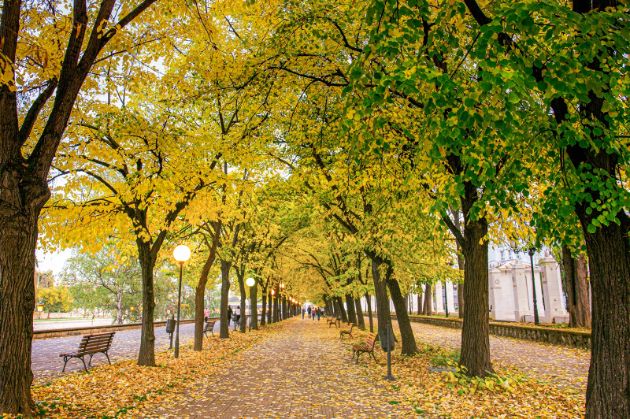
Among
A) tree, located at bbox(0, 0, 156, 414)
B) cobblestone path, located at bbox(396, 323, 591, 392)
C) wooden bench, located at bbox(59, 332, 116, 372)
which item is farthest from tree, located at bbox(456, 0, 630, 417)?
wooden bench, located at bbox(59, 332, 116, 372)

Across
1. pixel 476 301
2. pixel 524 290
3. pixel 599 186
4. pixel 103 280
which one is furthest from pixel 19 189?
pixel 103 280

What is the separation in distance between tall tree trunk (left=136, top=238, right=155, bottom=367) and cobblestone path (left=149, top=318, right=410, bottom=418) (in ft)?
7.42

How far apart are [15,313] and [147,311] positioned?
19.4ft

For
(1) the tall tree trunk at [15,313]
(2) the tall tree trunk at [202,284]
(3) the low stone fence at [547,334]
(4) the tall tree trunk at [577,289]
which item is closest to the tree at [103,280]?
(2) the tall tree trunk at [202,284]

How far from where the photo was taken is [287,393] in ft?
28.7

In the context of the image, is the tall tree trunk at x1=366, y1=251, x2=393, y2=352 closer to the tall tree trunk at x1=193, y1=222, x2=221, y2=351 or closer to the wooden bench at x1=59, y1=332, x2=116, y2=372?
the tall tree trunk at x1=193, y1=222, x2=221, y2=351

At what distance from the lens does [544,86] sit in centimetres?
422

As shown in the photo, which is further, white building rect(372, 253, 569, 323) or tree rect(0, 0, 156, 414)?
white building rect(372, 253, 569, 323)

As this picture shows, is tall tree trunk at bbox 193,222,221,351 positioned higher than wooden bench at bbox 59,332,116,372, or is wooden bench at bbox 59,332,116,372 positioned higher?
tall tree trunk at bbox 193,222,221,351

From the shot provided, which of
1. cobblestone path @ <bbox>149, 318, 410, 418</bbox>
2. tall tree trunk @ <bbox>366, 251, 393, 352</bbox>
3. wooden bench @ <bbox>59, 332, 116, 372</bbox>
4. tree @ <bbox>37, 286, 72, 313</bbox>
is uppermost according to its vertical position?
tall tree trunk @ <bbox>366, 251, 393, 352</bbox>

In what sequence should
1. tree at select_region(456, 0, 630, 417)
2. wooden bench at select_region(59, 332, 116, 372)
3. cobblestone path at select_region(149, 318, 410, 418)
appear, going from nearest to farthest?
tree at select_region(456, 0, 630, 417), cobblestone path at select_region(149, 318, 410, 418), wooden bench at select_region(59, 332, 116, 372)

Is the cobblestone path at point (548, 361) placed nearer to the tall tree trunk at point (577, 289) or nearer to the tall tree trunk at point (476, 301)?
the tall tree trunk at point (476, 301)

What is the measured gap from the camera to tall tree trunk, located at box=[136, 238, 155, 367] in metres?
11.3

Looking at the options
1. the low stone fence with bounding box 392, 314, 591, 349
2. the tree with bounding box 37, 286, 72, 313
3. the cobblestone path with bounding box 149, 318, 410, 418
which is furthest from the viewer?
the tree with bounding box 37, 286, 72, 313
